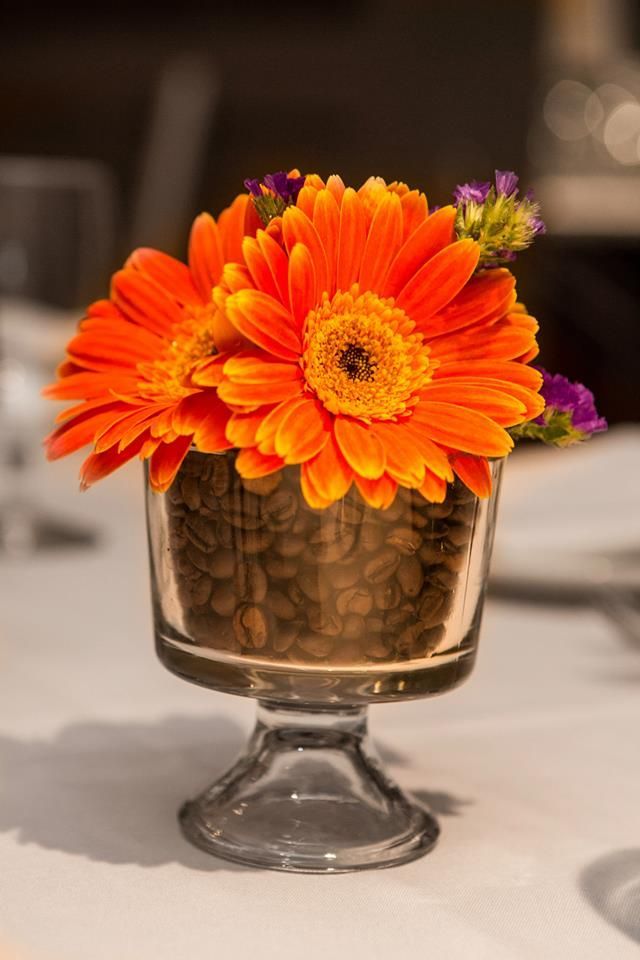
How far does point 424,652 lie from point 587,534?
0.45 metres

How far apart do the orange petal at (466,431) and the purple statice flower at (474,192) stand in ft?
0.23

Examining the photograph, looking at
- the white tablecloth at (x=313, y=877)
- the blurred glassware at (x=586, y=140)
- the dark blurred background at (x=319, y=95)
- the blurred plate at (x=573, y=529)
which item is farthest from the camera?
the blurred glassware at (x=586, y=140)

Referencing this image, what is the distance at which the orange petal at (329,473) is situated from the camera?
1.46 ft

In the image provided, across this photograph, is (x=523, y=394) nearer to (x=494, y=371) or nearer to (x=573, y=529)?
(x=494, y=371)

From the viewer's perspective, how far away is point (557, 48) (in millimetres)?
3814

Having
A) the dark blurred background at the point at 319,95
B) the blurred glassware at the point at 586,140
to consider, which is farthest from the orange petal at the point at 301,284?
the blurred glassware at the point at 586,140

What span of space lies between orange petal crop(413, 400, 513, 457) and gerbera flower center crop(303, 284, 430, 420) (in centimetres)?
1

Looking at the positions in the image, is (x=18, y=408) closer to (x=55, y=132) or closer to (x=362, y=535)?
(x=362, y=535)

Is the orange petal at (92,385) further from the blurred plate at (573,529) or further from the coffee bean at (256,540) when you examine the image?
the blurred plate at (573,529)

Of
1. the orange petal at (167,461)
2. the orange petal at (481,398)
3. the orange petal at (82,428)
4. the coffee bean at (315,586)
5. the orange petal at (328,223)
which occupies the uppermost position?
the orange petal at (328,223)

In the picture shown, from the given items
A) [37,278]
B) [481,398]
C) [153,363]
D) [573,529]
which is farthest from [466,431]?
[37,278]

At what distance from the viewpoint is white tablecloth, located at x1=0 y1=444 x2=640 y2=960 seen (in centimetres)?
44

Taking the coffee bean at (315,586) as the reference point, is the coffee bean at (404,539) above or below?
above

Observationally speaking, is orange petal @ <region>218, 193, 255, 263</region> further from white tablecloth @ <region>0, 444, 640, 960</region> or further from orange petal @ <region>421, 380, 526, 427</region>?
white tablecloth @ <region>0, 444, 640, 960</region>
